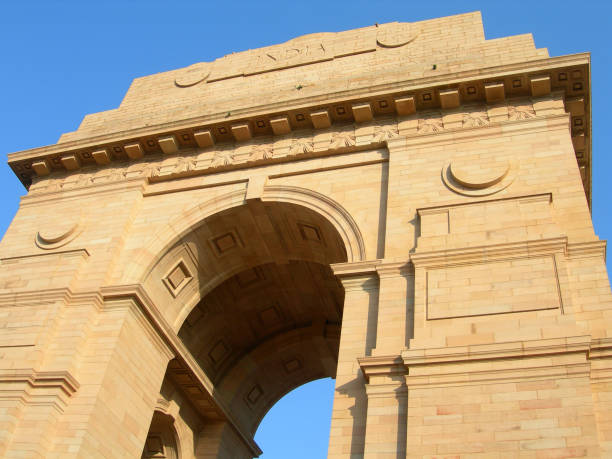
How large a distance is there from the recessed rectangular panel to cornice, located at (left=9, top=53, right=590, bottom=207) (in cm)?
583

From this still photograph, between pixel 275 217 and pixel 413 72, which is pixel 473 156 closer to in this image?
pixel 413 72

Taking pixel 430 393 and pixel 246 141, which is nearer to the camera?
pixel 430 393

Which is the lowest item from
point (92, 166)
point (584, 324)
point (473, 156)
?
point (584, 324)

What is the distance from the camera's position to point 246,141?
63.9ft

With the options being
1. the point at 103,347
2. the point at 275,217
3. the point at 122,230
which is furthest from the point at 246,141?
the point at 103,347

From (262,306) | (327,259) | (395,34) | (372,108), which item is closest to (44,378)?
(327,259)

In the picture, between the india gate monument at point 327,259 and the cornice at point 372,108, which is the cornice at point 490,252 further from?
the cornice at point 372,108

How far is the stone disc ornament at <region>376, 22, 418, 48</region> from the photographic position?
2180 cm

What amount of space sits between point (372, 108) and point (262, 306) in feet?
25.5

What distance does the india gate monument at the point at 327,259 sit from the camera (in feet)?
38.7

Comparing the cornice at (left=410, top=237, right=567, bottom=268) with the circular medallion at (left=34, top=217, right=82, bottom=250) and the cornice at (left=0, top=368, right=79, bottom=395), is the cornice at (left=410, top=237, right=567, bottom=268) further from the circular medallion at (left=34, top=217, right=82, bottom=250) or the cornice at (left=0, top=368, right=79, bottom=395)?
the circular medallion at (left=34, top=217, right=82, bottom=250)

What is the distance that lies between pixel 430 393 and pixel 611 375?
300 cm

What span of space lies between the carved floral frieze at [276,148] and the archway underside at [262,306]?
5.87 ft

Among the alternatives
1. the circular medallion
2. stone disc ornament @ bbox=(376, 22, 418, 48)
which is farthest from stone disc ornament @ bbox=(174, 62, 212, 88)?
the circular medallion
